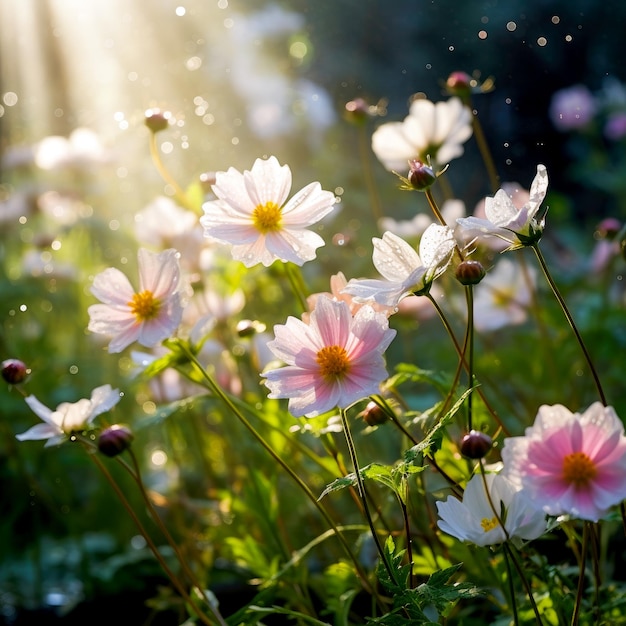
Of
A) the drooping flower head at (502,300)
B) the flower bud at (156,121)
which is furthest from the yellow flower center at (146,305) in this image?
the drooping flower head at (502,300)

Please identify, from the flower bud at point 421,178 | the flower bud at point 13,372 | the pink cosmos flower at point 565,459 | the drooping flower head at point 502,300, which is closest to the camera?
the pink cosmos flower at point 565,459

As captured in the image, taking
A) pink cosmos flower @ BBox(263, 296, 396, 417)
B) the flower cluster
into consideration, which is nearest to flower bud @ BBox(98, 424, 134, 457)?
the flower cluster

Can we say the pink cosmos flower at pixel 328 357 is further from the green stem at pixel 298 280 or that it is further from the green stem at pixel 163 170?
the green stem at pixel 163 170

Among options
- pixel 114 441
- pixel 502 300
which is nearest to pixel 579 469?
pixel 114 441

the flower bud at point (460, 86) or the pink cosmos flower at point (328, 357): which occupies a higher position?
the flower bud at point (460, 86)

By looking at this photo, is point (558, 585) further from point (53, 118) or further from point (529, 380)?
point (53, 118)

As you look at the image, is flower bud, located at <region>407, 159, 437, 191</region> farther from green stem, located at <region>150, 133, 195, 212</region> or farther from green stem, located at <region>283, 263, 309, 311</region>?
green stem, located at <region>150, 133, 195, 212</region>
